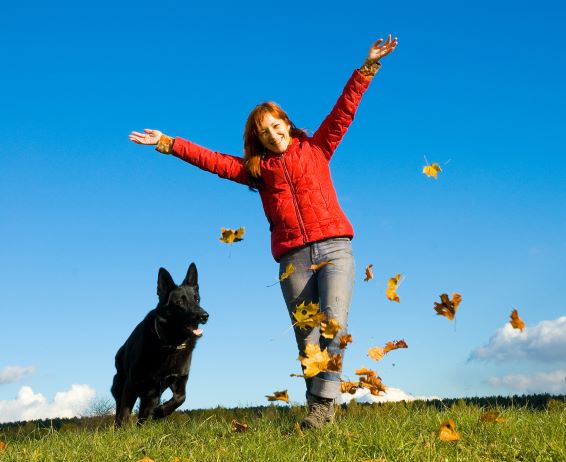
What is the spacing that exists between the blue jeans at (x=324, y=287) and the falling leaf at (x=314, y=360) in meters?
0.15

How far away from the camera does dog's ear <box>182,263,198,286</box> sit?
787 centimetres

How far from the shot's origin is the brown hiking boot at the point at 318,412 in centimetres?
523

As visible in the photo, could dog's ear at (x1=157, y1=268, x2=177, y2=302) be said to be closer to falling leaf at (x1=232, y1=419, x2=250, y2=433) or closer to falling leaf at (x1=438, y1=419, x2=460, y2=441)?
falling leaf at (x1=232, y1=419, x2=250, y2=433)

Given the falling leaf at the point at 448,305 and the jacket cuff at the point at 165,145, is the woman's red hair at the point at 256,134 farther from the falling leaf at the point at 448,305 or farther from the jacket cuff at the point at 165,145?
the falling leaf at the point at 448,305

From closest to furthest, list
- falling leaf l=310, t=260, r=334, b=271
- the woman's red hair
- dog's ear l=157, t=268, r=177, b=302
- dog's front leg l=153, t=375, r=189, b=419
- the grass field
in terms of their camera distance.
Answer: the grass field
falling leaf l=310, t=260, r=334, b=271
the woman's red hair
dog's front leg l=153, t=375, r=189, b=419
dog's ear l=157, t=268, r=177, b=302

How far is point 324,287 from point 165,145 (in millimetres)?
2108

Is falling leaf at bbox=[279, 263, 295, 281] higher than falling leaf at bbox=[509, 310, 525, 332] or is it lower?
higher

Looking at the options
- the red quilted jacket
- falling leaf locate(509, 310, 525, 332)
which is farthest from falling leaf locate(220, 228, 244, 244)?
falling leaf locate(509, 310, 525, 332)

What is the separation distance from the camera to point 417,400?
8.29m

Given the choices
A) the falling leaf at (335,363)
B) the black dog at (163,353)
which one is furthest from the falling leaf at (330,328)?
the black dog at (163,353)

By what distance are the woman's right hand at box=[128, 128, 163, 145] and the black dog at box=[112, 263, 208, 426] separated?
6.07 feet

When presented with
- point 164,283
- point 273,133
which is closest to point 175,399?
point 164,283

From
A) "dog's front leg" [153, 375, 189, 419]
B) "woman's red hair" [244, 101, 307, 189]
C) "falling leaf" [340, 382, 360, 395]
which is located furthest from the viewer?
"dog's front leg" [153, 375, 189, 419]

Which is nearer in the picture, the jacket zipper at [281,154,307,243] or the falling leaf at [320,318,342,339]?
the falling leaf at [320,318,342,339]
